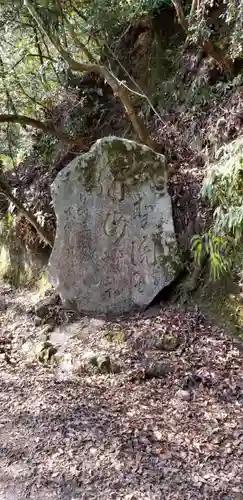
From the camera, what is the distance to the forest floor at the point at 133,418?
8.38ft

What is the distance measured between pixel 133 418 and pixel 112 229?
242 cm

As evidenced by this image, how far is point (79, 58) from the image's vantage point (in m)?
7.47

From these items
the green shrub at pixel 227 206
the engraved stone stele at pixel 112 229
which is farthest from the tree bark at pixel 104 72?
the green shrub at pixel 227 206

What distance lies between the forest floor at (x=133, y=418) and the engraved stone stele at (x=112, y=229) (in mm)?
420

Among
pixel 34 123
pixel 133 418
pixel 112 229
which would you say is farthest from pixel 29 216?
pixel 133 418

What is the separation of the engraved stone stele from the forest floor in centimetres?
42

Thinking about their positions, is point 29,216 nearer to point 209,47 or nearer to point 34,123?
point 34,123

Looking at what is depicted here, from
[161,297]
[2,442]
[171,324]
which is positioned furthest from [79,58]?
[2,442]

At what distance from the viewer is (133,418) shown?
3.22 metres

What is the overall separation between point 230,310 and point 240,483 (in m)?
1.91

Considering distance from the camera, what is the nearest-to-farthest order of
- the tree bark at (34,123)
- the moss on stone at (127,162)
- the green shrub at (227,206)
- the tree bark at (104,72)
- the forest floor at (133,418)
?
Result: the forest floor at (133,418)
the green shrub at (227,206)
the tree bark at (104,72)
the moss on stone at (127,162)
the tree bark at (34,123)

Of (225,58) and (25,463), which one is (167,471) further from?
(225,58)

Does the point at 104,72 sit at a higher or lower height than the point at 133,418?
higher

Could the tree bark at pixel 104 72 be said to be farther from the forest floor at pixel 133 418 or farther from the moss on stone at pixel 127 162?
the forest floor at pixel 133 418
